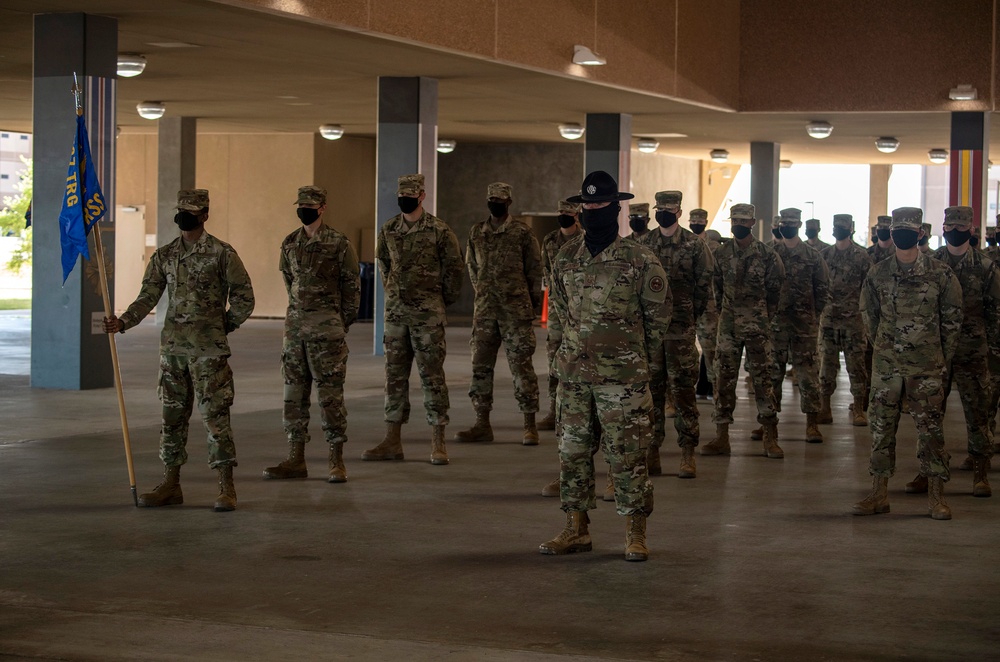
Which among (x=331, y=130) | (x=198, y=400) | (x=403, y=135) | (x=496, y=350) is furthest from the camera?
(x=331, y=130)

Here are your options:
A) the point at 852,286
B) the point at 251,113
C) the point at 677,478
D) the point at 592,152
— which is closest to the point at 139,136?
the point at 251,113

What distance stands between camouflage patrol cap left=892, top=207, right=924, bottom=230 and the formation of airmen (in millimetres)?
12

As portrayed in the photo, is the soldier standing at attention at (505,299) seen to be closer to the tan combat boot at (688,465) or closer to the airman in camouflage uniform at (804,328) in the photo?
the tan combat boot at (688,465)

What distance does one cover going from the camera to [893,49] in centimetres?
1936

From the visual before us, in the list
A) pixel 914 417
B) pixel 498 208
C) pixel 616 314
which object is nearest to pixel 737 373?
pixel 498 208

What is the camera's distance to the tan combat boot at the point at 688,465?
945 cm

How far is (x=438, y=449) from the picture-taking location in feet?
32.7

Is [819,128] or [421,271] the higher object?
[819,128]

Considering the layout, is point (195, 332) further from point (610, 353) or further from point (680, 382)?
point (680, 382)

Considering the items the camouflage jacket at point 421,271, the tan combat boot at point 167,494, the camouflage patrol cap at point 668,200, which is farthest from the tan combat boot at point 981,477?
the tan combat boot at point 167,494

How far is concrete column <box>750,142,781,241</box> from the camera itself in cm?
Answer: 2738

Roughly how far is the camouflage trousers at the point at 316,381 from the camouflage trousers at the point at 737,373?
3223 millimetres

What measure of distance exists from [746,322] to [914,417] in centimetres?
262

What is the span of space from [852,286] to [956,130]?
304 inches
